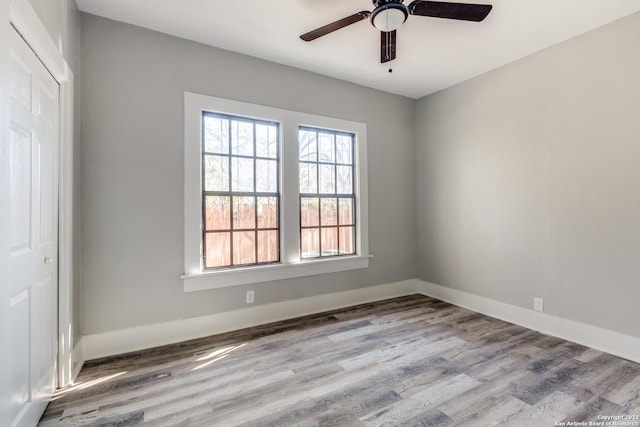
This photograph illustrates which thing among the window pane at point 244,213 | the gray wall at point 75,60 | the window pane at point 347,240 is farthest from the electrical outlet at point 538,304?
the gray wall at point 75,60

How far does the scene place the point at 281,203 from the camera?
332 centimetres

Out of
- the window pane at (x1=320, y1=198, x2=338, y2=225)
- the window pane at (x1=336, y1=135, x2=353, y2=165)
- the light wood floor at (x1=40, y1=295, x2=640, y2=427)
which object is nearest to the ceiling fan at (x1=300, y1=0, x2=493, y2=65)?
the window pane at (x1=336, y1=135, x2=353, y2=165)

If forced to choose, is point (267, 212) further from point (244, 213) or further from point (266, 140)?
point (266, 140)

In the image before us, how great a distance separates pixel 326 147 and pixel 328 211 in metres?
0.80

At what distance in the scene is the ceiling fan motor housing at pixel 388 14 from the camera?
6.07 feet

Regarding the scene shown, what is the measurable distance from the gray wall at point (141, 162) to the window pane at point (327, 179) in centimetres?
91

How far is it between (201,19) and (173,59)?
482 millimetres

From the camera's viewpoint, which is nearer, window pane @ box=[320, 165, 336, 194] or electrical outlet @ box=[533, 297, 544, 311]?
electrical outlet @ box=[533, 297, 544, 311]

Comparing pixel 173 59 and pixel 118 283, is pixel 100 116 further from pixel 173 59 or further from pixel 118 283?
pixel 118 283

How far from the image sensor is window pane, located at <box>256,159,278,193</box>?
3.24 metres

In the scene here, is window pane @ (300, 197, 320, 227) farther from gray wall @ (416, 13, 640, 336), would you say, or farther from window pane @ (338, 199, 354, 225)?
gray wall @ (416, 13, 640, 336)

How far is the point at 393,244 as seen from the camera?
13.6 ft

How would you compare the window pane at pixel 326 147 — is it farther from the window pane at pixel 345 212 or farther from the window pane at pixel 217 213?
the window pane at pixel 217 213

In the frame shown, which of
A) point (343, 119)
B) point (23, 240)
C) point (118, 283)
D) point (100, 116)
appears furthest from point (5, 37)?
point (343, 119)
